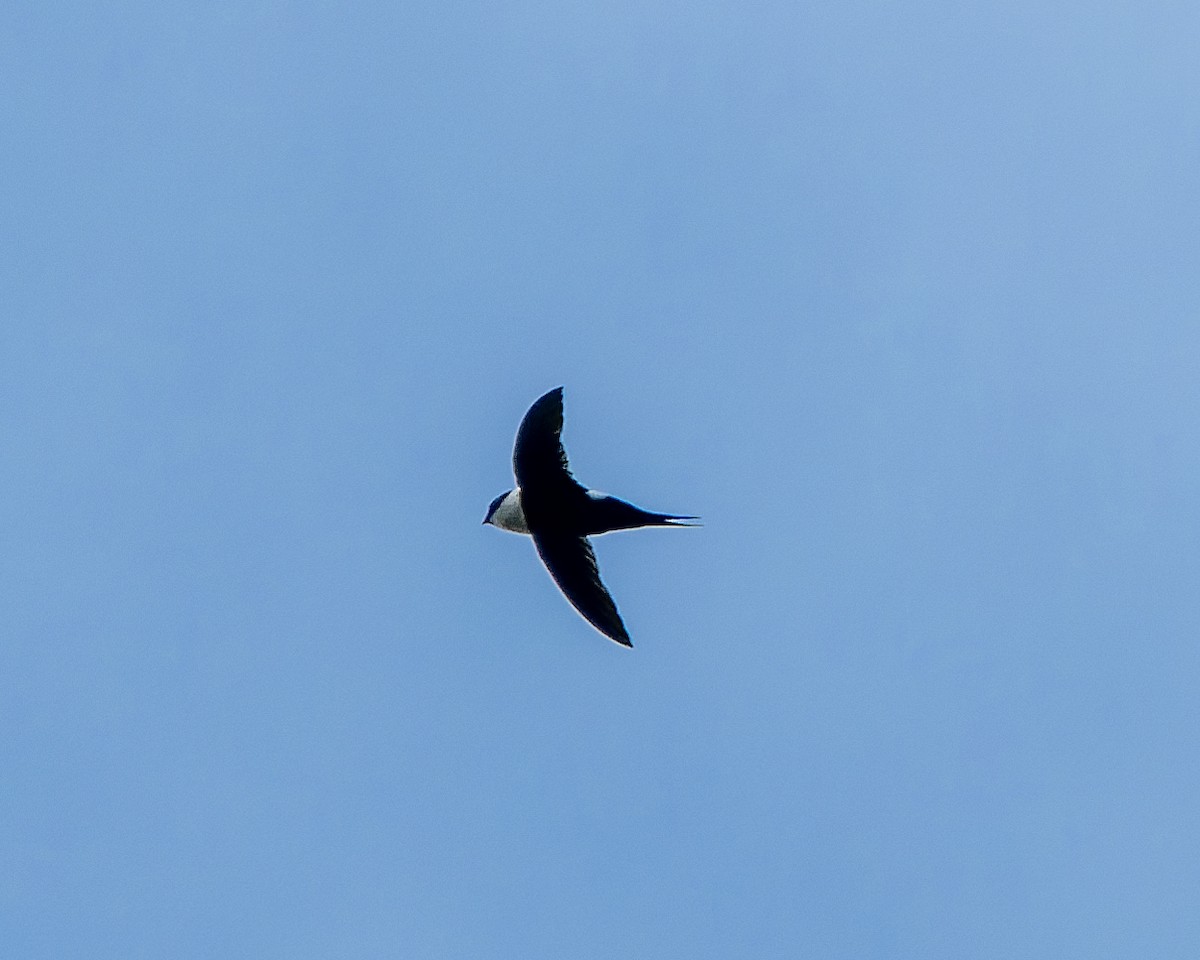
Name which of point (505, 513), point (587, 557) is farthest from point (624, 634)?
point (505, 513)

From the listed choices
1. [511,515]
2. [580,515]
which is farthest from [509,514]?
[580,515]

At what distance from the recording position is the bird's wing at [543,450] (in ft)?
38.9

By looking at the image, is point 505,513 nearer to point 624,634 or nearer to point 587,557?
point 587,557

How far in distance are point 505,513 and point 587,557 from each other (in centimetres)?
99

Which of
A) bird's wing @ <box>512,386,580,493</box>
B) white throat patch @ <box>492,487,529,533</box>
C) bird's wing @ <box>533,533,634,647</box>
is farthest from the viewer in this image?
white throat patch @ <box>492,487,529,533</box>

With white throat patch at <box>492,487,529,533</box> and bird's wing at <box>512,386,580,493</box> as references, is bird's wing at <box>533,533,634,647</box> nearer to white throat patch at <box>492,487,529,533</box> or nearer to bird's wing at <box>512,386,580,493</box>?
white throat patch at <box>492,487,529,533</box>

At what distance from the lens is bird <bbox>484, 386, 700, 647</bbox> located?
39.3 feet

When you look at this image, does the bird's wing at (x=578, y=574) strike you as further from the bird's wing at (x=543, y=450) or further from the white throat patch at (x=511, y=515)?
the bird's wing at (x=543, y=450)

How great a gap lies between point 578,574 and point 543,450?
56.6 inches

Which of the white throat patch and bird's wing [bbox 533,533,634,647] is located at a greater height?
the white throat patch

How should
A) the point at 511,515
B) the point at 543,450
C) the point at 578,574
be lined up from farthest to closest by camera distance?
the point at 511,515 → the point at 578,574 → the point at 543,450

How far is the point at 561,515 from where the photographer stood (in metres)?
12.5

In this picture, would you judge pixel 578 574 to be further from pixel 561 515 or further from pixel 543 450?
pixel 543 450

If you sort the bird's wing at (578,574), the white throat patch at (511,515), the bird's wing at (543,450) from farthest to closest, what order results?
the white throat patch at (511,515) → the bird's wing at (578,574) → the bird's wing at (543,450)
